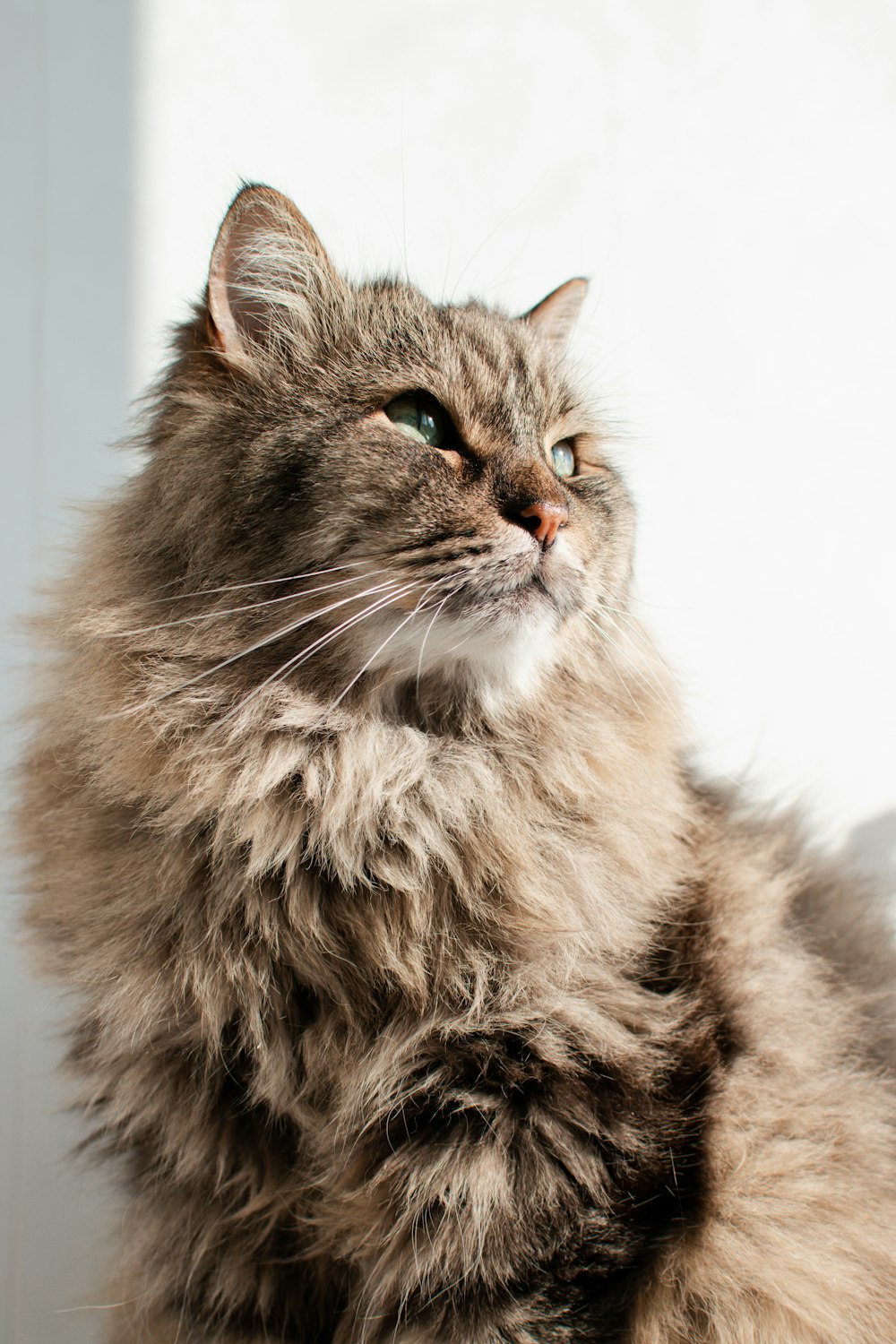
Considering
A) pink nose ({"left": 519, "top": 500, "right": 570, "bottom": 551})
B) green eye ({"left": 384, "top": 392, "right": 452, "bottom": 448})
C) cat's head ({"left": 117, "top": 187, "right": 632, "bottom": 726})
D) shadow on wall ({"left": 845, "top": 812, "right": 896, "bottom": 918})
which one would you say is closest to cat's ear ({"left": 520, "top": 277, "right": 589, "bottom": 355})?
cat's head ({"left": 117, "top": 187, "right": 632, "bottom": 726})

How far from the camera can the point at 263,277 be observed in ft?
→ 4.10

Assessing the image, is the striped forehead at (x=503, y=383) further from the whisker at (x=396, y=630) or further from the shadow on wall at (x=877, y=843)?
the shadow on wall at (x=877, y=843)

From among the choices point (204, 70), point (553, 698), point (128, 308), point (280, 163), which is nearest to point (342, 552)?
point (553, 698)

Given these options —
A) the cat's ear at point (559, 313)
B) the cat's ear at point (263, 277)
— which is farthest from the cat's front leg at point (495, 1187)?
the cat's ear at point (559, 313)

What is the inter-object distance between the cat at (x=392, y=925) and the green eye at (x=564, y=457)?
13cm

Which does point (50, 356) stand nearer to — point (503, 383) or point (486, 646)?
point (503, 383)

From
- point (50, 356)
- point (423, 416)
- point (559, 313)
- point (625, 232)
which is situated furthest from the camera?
point (625, 232)

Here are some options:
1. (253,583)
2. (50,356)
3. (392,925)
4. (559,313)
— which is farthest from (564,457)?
(50,356)

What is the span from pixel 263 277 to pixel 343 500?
0.36 m

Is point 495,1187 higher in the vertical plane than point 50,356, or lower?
lower

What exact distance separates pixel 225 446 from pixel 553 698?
1.62 feet

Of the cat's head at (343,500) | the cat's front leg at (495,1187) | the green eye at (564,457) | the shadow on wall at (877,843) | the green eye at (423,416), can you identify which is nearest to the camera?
the cat's front leg at (495,1187)

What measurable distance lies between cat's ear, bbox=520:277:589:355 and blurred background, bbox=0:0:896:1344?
169 mm

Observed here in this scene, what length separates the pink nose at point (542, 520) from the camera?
111cm
